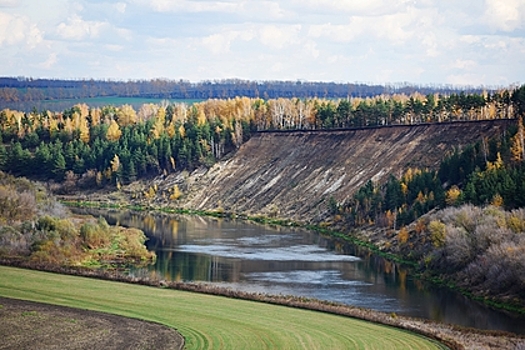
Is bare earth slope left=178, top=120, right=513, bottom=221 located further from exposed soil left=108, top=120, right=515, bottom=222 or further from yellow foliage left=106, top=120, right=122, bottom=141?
yellow foliage left=106, top=120, right=122, bottom=141

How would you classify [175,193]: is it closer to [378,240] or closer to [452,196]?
[378,240]

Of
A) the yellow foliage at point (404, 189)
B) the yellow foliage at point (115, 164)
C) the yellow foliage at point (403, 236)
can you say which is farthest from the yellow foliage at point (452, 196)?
the yellow foliage at point (115, 164)

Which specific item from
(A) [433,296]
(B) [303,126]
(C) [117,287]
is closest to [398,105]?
(B) [303,126]

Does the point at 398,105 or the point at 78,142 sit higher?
the point at 398,105

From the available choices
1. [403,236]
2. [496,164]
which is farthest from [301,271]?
[496,164]

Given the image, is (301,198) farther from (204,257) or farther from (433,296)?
(433,296)

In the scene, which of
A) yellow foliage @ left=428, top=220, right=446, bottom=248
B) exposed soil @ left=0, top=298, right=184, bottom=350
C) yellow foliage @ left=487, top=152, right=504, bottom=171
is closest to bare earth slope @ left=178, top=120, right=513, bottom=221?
yellow foliage @ left=487, top=152, right=504, bottom=171
